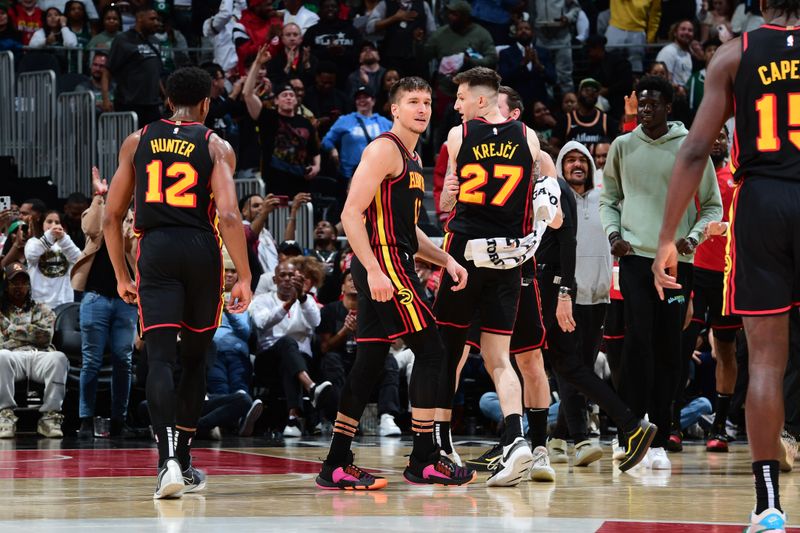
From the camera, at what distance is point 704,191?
8.08m

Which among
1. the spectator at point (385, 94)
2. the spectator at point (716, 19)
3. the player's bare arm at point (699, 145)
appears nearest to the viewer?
the player's bare arm at point (699, 145)

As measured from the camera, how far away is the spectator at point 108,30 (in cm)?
1581

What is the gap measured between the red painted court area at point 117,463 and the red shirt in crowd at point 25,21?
27.6ft

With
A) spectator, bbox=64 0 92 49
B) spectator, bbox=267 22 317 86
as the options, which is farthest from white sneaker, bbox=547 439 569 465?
spectator, bbox=64 0 92 49

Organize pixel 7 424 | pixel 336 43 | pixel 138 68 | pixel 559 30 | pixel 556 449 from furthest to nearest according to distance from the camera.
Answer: pixel 559 30 → pixel 336 43 → pixel 138 68 → pixel 7 424 → pixel 556 449

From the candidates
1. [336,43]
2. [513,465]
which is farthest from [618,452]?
[336,43]

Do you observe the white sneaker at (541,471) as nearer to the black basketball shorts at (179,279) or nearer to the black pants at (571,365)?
the black pants at (571,365)

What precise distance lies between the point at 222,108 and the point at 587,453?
8143 mm

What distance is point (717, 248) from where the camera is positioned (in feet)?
32.2

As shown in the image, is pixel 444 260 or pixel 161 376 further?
pixel 444 260

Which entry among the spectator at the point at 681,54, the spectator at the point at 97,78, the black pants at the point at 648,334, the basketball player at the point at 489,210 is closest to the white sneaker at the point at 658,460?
the black pants at the point at 648,334

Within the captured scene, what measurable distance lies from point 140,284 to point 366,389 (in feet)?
4.08

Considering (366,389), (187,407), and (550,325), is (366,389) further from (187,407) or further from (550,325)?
(550,325)

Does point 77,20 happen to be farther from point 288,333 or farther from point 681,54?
point 681,54
